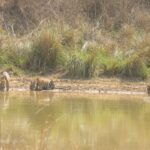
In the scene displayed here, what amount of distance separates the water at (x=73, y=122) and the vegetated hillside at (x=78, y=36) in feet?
12.4

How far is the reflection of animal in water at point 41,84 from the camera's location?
67.1ft

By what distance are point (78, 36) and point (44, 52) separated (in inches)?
122

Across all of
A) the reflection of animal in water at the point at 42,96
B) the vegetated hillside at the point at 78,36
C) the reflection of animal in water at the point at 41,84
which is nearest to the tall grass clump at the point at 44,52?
the vegetated hillside at the point at 78,36

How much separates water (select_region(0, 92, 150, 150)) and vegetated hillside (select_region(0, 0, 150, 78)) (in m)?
3.77

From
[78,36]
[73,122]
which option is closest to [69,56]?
[78,36]

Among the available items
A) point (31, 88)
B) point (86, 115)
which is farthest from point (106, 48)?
point (86, 115)

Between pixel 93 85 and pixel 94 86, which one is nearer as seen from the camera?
pixel 94 86

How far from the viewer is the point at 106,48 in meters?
25.2

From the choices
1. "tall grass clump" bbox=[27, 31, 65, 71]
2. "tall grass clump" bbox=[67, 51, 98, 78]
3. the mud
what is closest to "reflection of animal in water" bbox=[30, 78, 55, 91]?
the mud

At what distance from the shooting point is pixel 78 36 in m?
25.7

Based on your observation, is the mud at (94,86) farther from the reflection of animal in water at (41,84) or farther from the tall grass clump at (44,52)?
the tall grass clump at (44,52)

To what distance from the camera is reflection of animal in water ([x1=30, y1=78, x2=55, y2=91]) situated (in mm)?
20453

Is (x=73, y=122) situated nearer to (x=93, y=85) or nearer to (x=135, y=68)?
(x=93, y=85)

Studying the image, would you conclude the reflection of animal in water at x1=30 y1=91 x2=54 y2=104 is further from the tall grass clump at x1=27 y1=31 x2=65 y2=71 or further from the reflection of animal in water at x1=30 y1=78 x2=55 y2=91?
the tall grass clump at x1=27 y1=31 x2=65 y2=71
